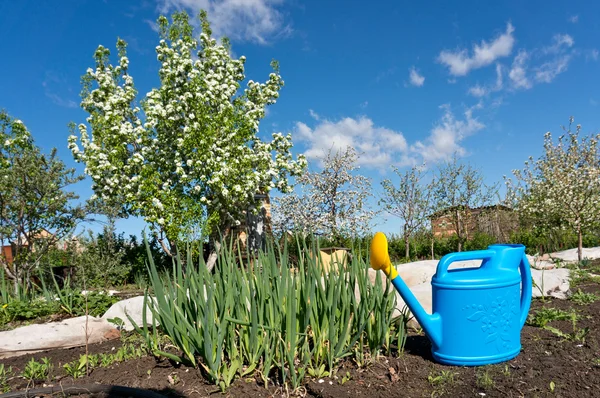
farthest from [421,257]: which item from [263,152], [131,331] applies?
[131,331]

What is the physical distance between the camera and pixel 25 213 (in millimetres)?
7434

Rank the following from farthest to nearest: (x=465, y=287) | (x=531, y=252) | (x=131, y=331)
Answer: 1. (x=531, y=252)
2. (x=131, y=331)
3. (x=465, y=287)

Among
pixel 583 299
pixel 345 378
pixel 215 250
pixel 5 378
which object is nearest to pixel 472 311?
pixel 345 378

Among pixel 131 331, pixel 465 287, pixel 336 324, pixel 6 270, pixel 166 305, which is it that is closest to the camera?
pixel 166 305

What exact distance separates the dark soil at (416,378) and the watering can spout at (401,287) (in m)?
0.21

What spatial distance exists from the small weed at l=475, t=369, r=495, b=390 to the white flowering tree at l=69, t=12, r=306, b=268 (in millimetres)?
6782

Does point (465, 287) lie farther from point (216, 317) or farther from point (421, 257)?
point (421, 257)

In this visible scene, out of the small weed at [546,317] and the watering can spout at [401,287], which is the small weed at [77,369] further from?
the small weed at [546,317]

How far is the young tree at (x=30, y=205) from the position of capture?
706cm

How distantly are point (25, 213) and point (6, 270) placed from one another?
3.50ft

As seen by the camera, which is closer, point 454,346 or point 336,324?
point 336,324

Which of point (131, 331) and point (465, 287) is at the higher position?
point (465, 287)

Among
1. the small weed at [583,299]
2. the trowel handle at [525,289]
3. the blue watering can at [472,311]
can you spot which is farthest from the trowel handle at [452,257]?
the small weed at [583,299]

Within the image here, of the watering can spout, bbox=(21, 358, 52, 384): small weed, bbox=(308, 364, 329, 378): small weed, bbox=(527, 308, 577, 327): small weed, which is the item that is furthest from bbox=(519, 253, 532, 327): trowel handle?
bbox=(21, 358, 52, 384): small weed
